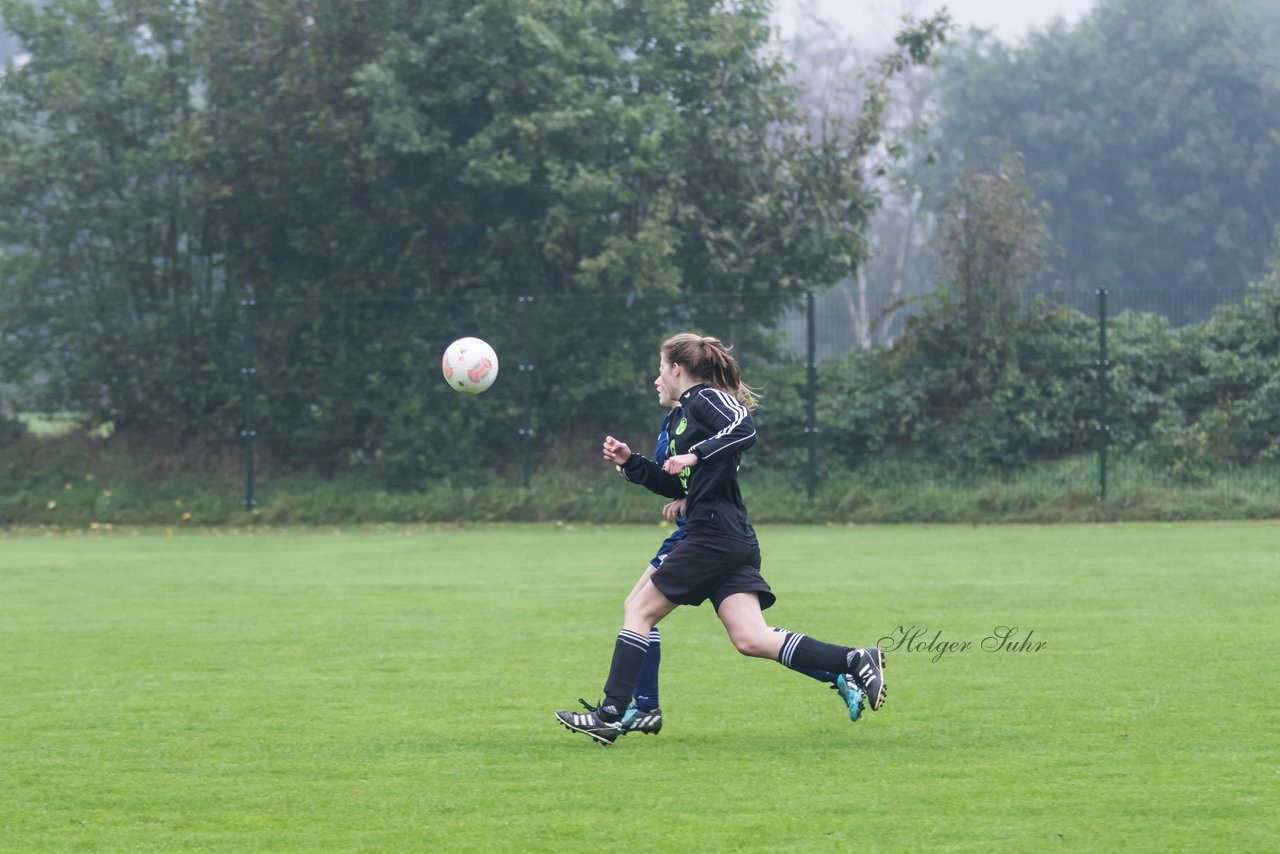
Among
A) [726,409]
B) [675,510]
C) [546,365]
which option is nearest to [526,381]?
[546,365]

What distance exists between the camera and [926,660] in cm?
920

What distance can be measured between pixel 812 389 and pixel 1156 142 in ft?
142

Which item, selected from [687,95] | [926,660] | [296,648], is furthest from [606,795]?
[687,95]

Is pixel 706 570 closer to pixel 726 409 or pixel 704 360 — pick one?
pixel 726 409

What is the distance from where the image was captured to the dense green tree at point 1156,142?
57781 millimetres

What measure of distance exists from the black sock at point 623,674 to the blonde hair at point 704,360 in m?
1.19

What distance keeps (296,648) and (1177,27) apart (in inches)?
2224

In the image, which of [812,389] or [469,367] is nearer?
[469,367]

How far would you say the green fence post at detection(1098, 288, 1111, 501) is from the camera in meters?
20.0

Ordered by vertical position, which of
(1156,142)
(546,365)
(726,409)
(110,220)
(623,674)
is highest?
(1156,142)

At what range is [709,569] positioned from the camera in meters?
7.19

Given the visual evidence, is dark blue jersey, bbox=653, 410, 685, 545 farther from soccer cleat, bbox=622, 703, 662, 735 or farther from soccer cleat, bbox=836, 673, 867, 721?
soccer cleat, bbox=836, 673, 867, 721
